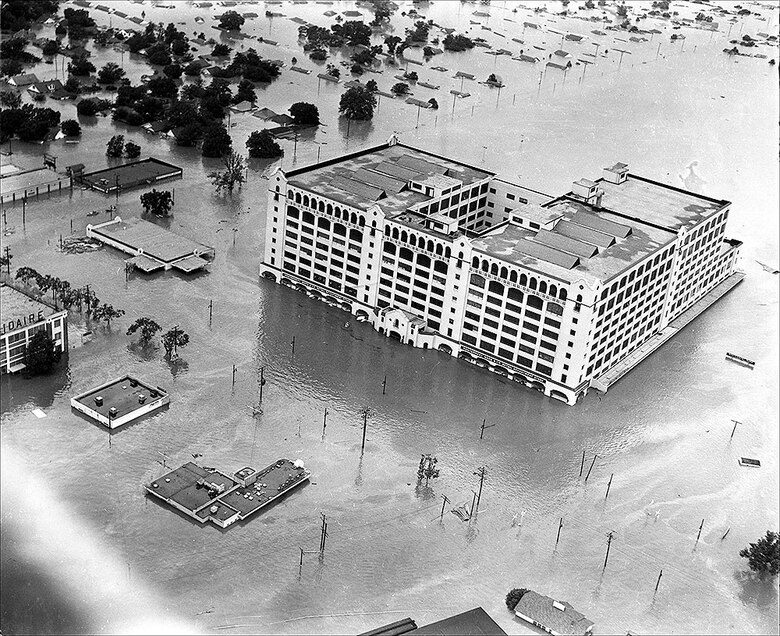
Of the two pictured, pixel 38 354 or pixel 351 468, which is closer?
pixel 351 468

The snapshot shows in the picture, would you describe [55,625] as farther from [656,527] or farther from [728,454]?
[728,454]

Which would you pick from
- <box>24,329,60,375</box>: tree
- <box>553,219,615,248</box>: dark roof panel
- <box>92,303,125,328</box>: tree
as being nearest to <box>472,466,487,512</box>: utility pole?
<box>553,219,615,248</box>: dark roof panel

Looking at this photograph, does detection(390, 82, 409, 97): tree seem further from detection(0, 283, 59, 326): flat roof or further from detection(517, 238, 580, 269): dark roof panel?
detection(0, 283, 59, 326): flat roof

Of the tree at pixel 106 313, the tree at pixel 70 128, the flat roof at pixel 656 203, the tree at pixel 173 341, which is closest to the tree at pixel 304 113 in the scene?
the tree at pixel 70 128

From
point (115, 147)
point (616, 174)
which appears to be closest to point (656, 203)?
point (616, 174)

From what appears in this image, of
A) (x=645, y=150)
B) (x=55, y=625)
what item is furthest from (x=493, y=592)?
(x=645, y=150)

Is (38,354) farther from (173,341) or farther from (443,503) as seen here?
(443,503)

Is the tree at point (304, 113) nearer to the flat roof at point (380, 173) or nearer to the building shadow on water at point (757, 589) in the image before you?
the flat roof at point (380, 173)
